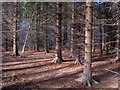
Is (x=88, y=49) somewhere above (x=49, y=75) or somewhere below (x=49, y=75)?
above

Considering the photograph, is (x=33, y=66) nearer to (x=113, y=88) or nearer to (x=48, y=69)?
(x=48, y=69)

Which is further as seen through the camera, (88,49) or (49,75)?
(49,75)

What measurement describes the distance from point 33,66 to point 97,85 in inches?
243

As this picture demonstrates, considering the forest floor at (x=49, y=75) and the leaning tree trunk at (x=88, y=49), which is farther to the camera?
the forest floor at (x=49, y=75)

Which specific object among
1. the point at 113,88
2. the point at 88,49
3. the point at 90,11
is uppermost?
the point at 90,11

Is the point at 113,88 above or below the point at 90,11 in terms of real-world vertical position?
below

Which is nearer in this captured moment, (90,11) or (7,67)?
(90,11)

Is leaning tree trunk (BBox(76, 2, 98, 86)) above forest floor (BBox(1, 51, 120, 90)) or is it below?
above

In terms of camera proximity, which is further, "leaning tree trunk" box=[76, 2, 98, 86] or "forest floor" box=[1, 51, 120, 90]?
"forest floor" box=[1, 51, 120, 90]

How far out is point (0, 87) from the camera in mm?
13547

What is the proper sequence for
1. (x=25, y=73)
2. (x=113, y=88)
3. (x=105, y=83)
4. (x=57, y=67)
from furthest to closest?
(x=57, y=67), (x=25, y=73), (x=105, y=83), (x=113, y=88)

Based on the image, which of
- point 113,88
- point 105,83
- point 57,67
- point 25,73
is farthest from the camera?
point 57,67

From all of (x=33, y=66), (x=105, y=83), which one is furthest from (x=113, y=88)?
(x=33, y=66)

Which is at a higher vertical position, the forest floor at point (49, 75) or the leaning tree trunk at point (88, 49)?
the leaning tree trunk at point (88, 49)
